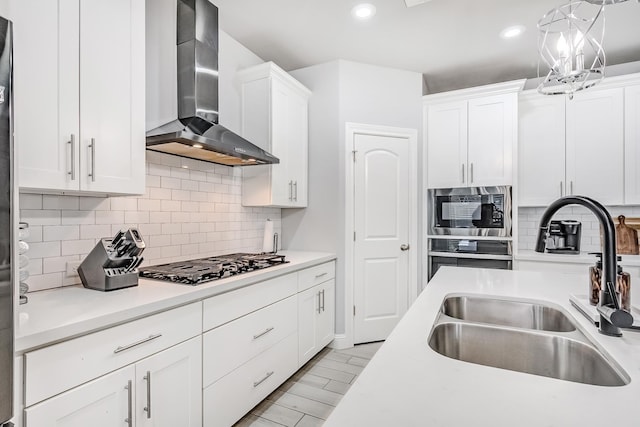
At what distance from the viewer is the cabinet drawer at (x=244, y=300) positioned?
176cm

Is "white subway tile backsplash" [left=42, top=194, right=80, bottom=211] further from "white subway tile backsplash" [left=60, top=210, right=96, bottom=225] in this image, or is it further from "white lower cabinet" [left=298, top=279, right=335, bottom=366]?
"white lower cabinet" [left=298, top=279, right=335, bottom=366]

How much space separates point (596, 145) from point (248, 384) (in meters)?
3.64

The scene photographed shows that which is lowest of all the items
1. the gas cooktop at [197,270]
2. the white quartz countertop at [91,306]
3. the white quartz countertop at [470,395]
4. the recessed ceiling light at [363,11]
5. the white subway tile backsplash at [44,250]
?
the white quartz countertop at [91,306]

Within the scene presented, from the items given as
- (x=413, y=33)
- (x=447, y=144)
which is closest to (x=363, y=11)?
(x=413, y=33)

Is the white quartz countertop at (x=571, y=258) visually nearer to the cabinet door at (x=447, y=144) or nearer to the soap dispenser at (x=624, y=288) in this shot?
the cabinet door at (x=447, y=144)

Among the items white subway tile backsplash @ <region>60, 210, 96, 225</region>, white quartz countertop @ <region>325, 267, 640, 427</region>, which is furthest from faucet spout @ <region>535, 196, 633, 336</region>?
white subway tile backsplash @ <region>60, 210, 96, 225</region>

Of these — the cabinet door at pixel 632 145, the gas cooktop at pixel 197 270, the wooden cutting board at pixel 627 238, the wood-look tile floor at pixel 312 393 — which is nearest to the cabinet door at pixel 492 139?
the cabinet door at pixel 632 145

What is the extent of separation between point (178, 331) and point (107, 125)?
1013 mm

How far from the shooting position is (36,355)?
1081 mm

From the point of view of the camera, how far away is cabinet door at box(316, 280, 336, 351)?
2.98 meters

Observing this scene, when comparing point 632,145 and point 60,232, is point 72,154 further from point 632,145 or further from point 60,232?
point 632,145

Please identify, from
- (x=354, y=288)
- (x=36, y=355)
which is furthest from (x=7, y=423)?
(x=354, y=288)

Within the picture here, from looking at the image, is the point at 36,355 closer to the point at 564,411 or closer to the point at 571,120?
the point at 564,411

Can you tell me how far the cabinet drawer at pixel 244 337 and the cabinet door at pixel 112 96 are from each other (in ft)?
2.88
